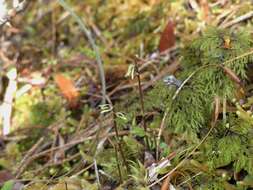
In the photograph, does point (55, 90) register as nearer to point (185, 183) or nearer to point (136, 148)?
point (136, 148)

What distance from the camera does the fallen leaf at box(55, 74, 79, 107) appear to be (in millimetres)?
2031

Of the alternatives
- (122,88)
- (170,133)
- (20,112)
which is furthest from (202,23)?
(20,112)

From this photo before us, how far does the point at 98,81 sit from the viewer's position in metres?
2.06

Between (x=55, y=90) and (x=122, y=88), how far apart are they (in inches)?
16.4

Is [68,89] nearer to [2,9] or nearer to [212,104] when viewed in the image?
[2,9]

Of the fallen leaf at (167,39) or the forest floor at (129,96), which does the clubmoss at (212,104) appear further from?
the fallen leaf at (167,39)

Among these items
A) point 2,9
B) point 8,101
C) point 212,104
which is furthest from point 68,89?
point 212,104

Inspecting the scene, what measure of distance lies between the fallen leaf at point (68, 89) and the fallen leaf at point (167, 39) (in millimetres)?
482

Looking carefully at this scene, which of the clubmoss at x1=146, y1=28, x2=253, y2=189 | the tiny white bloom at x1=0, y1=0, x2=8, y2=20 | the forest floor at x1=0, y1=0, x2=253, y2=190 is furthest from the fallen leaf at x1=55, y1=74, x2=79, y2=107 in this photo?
the clubmoss at x1=146, y1=28, x2=253, y2=189

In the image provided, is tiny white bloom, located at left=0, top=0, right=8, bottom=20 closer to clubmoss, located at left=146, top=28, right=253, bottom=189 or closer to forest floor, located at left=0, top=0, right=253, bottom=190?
forest floor, located at left=0, top=0, right=253, bottom=190

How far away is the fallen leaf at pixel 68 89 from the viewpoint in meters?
2.03

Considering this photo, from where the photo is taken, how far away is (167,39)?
2.03 meters

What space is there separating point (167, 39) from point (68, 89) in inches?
22.1

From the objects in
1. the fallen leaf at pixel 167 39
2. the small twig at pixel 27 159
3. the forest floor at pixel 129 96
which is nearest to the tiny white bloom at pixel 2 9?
the forest floor at pixel 129 96
